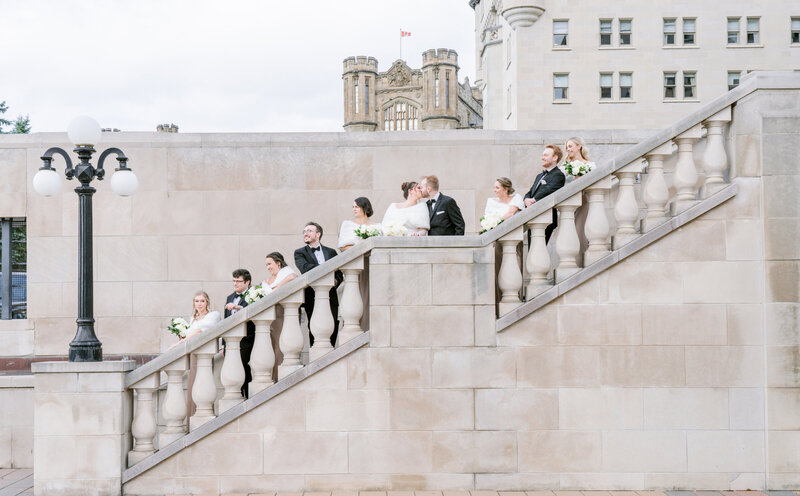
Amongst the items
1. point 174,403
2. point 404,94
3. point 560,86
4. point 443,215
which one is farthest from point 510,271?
point 404,94

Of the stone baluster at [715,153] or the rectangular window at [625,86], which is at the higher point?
the rectangular window at [625,86]

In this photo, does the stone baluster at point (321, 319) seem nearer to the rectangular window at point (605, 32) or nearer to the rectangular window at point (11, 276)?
the rectangular window at point (11, 276)

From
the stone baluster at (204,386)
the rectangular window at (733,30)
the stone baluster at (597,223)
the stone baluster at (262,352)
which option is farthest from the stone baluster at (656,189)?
the rectangular window at (733,30)

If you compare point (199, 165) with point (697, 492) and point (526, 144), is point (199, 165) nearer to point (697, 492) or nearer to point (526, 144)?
point (526, 144)

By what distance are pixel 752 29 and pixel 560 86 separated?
13016 millimetres

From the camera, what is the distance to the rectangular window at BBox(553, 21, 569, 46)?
A: 47.6 m

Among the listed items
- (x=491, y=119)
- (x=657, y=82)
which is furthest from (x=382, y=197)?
(x=491, y=119)

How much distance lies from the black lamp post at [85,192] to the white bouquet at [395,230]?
2.65 metres

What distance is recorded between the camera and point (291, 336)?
7281mm

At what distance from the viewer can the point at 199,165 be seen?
1023 centimetres

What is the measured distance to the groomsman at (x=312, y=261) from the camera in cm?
785

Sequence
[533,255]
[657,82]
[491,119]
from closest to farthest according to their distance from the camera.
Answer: [533,255]
[657,82]
[491,119]

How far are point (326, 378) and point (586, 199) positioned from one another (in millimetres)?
3283

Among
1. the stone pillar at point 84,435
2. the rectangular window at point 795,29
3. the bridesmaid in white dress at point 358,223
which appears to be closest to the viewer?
the stone pillar at point 84,435
